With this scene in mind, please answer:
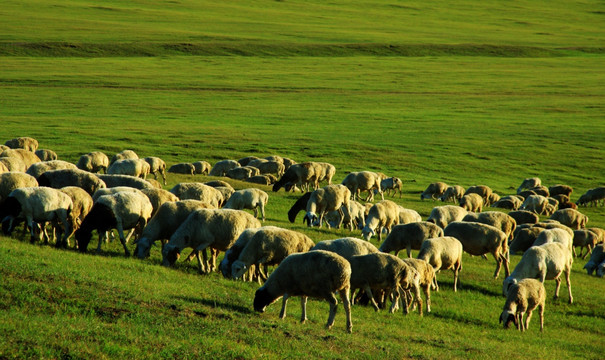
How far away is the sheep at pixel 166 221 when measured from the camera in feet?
57.3

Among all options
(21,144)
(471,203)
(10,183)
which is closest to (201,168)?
(21,144)

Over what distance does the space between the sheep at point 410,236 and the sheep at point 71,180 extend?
8.84 meters

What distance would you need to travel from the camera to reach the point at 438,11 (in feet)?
585

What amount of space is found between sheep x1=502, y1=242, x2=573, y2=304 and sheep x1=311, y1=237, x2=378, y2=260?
407cm

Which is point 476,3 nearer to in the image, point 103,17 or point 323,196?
point 103,17

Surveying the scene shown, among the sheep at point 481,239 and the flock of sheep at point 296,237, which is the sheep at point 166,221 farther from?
the sheep at point 481,239

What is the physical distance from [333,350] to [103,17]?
136649 millimetres

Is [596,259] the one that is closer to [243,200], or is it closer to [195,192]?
[243,200]

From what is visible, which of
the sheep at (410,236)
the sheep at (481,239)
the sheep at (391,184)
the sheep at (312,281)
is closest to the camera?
the sheep at (312,281)

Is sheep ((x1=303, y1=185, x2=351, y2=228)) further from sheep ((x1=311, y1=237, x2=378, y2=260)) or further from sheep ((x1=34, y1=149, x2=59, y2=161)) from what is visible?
sheep ((x1=34, y1=149, x2=59, y2=161))

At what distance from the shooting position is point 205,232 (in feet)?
54.4

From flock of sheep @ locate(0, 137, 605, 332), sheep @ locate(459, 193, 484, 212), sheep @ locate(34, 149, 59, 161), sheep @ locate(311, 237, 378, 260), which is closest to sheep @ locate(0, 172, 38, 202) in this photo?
flock of sheep @ locate(0, 137, 605, 332)

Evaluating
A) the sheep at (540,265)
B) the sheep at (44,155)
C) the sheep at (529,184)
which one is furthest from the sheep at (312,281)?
the sheep at (529,184)

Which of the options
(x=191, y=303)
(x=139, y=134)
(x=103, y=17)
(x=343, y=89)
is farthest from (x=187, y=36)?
(x=191, y=303)
